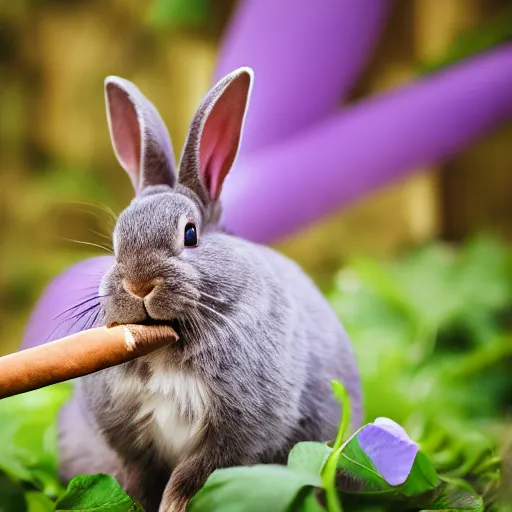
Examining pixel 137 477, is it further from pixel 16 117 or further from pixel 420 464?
pixel 16 117

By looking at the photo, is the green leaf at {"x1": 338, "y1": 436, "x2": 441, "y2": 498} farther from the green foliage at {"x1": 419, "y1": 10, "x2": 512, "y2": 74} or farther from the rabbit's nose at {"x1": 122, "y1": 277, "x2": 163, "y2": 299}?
the green foliage at {"x1": 419, "y1": 10, "x2": 512, "y2": 74}

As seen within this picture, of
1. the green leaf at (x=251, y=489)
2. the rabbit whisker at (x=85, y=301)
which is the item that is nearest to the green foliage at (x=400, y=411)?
the green leaf at (x=251, y=489)

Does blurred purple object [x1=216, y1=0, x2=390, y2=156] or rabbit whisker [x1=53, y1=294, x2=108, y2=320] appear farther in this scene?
blurred purple object [x1=216, y1=0, x2=390, y2=156]

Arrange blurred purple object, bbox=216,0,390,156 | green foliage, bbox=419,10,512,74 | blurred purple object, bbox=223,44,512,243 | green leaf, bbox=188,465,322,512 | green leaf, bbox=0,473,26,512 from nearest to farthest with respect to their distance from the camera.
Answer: green leaf, bbox=188,465,322,512 → green leaf, bbox=0,473,26,512 → blurred purple object, bbox=216,0,390,156 → blurred purple object, bbox=223,44,512,243 → green foliage, bbox=419,10,512,74

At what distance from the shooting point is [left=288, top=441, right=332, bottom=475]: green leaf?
44 centimetres

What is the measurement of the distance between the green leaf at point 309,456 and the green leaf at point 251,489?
0.02 m

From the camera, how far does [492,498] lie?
19.7 inches

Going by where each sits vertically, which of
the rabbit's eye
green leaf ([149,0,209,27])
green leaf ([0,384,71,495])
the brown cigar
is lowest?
green leaf ([0,384,71,495])

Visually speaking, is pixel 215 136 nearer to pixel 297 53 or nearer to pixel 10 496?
pixel 10 496

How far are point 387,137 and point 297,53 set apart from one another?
0.75 feet

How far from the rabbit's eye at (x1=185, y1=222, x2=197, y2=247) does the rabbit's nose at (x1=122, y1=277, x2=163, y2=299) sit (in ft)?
0.12

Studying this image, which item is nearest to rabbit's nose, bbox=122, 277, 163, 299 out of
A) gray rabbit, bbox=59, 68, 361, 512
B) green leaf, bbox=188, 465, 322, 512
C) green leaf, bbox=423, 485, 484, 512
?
gray rabbit, bbox=59, 68, 361, 512

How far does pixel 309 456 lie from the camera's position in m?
0.44

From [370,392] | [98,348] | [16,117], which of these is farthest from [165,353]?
[16,117]
